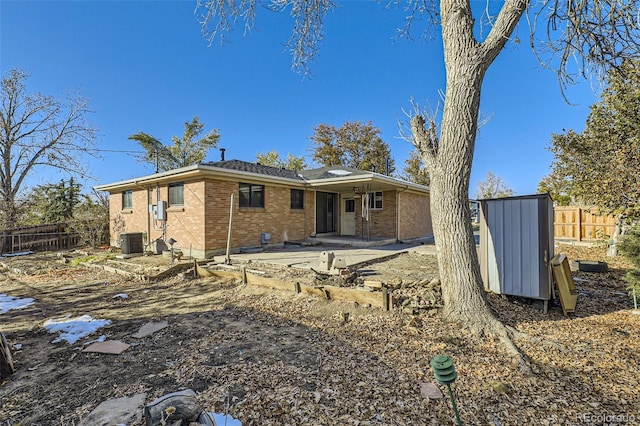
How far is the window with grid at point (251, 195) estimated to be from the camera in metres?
10.3

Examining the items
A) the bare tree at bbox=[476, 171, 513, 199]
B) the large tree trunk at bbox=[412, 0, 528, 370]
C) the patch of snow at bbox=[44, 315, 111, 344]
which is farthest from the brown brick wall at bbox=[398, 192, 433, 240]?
the bare tree at bbox=[476, 171, 513, 199]

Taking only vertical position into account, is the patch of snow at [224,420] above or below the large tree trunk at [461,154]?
below

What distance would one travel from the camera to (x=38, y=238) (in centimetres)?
1320

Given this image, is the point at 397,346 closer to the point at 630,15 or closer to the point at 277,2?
Result: the point at 630,15

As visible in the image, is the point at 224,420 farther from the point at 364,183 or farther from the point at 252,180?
the point at 364,183

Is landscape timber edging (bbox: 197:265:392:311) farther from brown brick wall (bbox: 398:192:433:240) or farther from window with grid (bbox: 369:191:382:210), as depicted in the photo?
window with grid (bbox: 369:191:382:210)

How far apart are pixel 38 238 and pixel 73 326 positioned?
13.0m

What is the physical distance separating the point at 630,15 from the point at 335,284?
608 centimetres

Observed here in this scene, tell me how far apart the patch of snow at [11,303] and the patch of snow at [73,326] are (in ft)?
5.33

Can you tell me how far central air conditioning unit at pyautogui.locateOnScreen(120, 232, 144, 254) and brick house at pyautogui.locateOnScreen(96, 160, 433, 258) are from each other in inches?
20.2

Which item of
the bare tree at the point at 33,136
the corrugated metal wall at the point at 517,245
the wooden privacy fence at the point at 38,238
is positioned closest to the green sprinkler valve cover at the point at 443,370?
the corrugated metal wall at the point at 517,245

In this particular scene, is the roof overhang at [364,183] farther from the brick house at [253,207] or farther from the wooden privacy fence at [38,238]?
the wooden privacy fence at [38,238]

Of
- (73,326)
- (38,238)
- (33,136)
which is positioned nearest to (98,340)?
(73,326)

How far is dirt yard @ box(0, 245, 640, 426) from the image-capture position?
7.47 feet
